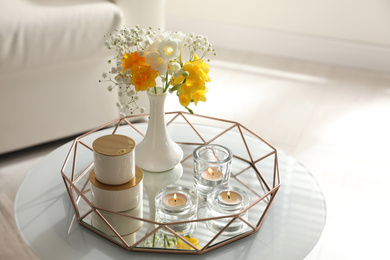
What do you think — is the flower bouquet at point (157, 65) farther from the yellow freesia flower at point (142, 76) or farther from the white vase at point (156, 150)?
the white vase at point (156, 150)

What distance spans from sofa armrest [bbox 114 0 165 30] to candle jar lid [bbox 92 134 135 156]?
2.82 feet

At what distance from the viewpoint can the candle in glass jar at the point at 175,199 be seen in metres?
1.03

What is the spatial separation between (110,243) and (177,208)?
148 millimetres

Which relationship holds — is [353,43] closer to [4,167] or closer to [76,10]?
[76,10]

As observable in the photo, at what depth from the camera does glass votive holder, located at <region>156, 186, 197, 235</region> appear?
1008 mm

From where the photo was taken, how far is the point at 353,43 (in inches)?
104

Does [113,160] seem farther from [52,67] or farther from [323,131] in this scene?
[323,131]

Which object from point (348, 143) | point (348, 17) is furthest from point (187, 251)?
point (348, 17)

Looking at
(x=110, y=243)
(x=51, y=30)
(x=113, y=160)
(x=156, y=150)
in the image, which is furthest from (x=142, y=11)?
(x=110, y=243)

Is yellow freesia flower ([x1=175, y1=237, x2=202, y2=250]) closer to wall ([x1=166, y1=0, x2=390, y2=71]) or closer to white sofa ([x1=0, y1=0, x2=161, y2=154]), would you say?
white sofa ([x1=0, y1=0, x2=161, y2=154])

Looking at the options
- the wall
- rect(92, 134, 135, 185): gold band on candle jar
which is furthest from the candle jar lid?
the wall

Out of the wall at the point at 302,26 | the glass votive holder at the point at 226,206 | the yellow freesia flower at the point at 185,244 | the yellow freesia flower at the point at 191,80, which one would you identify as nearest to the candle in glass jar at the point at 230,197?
the glass votive holder at the point at 226,206

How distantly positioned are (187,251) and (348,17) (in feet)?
6.59

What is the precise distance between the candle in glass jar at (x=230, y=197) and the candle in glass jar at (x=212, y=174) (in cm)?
6
